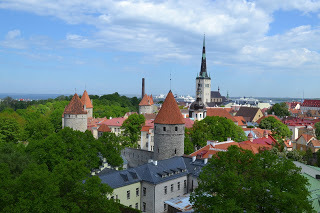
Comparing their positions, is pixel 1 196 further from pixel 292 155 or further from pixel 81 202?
pixel 292 155

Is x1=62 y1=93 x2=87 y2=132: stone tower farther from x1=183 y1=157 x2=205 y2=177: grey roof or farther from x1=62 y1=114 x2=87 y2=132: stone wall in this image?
x1=183 y1=157 x2=205 y2=177: grey roof

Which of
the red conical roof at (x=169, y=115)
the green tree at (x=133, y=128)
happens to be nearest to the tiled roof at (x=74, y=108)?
the green tree at (x=133, y=128)

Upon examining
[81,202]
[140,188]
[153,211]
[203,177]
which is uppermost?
[203,177]

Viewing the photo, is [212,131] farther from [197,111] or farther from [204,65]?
[204,65]

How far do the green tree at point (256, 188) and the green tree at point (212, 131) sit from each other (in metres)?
26.0

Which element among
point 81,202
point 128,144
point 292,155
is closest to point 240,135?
point 292,155

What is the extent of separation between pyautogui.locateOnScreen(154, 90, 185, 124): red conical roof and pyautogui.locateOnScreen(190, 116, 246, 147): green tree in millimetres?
10623

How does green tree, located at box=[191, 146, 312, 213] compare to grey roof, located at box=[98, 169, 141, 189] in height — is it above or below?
above

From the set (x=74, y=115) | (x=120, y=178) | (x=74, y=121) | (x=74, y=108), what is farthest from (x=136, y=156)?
(x=74, y=108)

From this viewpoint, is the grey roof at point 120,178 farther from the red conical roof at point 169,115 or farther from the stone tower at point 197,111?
the stone tower at point 197,111

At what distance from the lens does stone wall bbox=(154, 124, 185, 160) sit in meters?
34.7

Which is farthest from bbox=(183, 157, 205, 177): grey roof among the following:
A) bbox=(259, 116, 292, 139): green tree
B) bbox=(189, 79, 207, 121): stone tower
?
bbox=(189, 79, 207, 121): stone tower

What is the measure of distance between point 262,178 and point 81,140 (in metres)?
19.1

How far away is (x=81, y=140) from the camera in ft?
101
